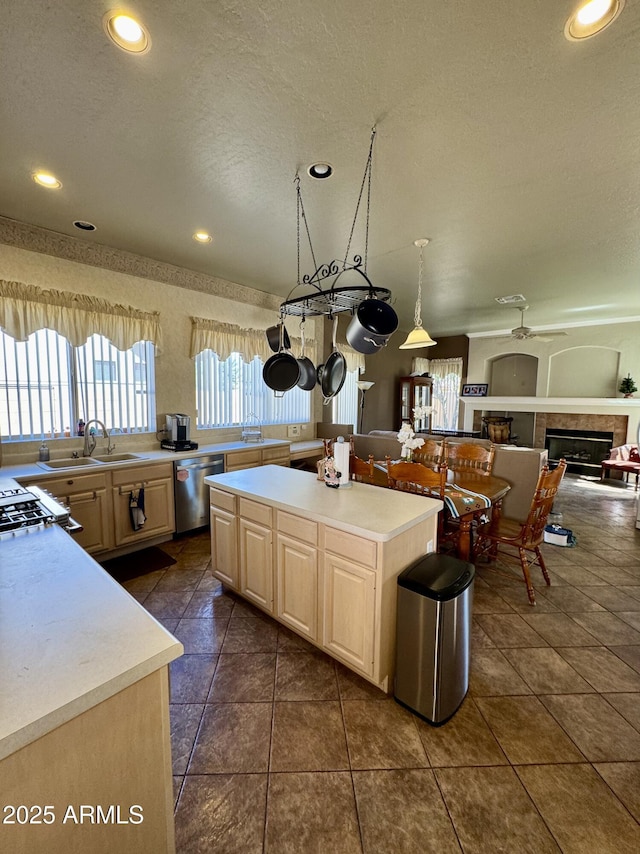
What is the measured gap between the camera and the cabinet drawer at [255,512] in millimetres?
2215

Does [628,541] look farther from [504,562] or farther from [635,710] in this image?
[635,710]

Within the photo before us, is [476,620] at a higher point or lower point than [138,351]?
lower

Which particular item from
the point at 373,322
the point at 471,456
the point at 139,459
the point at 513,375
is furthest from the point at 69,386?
the point at 513,375

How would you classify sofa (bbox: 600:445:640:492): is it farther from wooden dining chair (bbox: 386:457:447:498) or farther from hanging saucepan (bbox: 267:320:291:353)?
hanging saucepan (bbox: 267:320:291:353)

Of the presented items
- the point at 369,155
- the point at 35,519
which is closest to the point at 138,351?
the point at 35,519

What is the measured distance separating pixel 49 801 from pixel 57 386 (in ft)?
11.0

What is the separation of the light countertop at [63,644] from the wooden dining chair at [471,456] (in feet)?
9.40

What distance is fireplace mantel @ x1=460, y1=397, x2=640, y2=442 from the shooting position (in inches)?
253

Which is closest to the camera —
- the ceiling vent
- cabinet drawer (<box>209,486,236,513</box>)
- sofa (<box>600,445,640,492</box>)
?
cabinet drawer (<box>209,486,236,513</box>)

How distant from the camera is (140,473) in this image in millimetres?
3248

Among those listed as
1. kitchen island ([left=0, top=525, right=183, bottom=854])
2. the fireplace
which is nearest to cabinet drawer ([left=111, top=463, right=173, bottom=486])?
kitchen island ([left=0, top=525, right=183, bottom=854])

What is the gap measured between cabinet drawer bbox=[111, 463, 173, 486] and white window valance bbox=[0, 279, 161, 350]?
4.00 feet

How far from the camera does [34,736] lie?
67 cm

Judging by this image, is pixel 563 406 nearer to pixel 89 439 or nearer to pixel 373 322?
pixel 373 322
